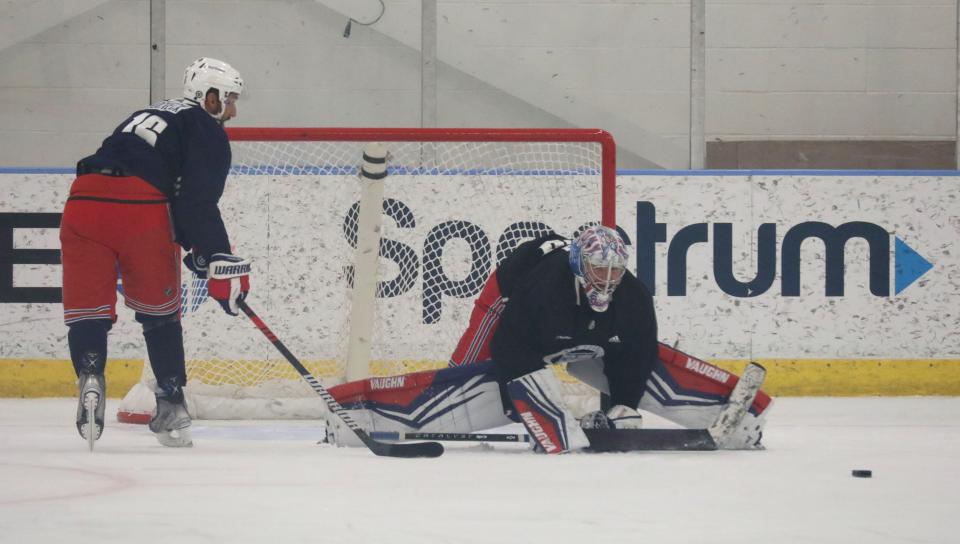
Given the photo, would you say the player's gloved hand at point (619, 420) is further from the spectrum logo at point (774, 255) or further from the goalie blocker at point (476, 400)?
the spectrum logo at point (774, 255)

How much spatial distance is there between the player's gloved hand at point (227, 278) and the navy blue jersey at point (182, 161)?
3 centimetres

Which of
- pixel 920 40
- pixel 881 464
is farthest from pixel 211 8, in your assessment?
pixel 881 464

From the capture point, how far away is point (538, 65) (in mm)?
7941

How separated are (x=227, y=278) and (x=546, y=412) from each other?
38.6 inches

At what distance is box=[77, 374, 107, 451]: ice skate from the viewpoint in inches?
157

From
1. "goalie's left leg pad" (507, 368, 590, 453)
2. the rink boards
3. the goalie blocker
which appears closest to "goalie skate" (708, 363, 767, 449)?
the goalie blocker

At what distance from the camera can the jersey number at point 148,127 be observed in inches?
165

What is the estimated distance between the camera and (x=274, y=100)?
7.65 m

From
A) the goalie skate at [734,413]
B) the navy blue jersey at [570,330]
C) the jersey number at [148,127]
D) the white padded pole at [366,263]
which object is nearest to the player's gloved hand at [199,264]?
the jersey number at [148,127]

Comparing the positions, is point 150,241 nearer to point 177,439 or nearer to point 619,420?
point 177,439

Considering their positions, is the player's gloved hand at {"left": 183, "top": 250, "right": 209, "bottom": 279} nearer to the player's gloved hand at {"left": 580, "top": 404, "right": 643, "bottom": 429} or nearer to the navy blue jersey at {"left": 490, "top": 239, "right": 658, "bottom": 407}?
the navy blue jersey at {"left": 490, "top": 239, "right": 658, "bottom": 407}

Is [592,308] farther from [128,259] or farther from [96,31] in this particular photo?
[96,31]

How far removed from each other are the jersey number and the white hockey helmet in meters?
0.17

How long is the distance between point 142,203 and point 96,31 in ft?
12.4
